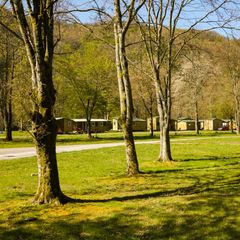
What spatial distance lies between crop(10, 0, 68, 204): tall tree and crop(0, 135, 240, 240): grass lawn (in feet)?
1.39

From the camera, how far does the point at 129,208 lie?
23.7 ft

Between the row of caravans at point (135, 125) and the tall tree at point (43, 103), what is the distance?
135 ft

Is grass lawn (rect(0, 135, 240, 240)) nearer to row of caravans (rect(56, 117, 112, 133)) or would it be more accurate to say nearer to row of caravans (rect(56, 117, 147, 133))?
Result: row of caravans (rect(56, 117, 147, 133))

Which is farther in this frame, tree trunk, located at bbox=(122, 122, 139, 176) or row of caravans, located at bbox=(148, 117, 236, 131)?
row of caravans, located at bbox=(148, 117, 236, 131)

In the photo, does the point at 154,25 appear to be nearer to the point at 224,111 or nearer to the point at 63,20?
the point at 63,20

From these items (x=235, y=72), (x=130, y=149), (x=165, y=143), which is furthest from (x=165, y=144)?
(x=235, y=72)

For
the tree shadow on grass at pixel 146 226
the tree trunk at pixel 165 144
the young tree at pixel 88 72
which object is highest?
the young tree at pixel 88 72

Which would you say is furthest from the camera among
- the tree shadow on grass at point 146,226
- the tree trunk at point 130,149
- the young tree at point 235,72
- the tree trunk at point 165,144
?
the young tree at point 235,72

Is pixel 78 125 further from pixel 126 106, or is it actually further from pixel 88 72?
pixel 126 106

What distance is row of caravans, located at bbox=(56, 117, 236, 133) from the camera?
63494 mm

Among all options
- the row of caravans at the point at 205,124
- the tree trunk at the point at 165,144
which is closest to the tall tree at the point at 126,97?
the tree trunk at the point at 165,144

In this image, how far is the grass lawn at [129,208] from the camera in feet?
19.0

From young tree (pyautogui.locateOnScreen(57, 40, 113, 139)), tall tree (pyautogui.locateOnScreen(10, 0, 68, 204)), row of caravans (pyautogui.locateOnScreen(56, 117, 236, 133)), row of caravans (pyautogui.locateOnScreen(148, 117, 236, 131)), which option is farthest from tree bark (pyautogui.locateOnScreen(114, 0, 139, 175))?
row of caravans (pyautogui.locateOnScreen(148, 117, 236, 131))

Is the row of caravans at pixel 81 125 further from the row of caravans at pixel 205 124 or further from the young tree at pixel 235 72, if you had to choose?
the young tree at pixel 235 72
